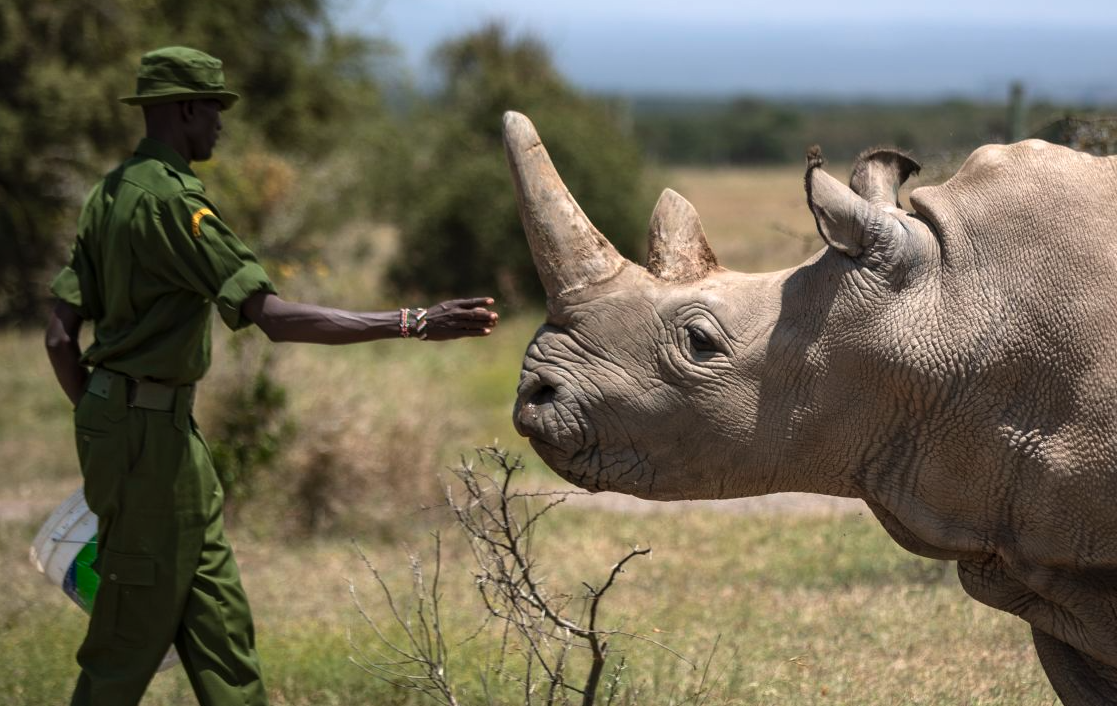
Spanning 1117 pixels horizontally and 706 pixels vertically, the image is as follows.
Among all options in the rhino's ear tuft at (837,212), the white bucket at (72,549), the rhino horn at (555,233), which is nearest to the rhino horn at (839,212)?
the rhino's ear tuft at (837,212)

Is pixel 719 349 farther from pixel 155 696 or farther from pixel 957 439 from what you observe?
pixel 155 696

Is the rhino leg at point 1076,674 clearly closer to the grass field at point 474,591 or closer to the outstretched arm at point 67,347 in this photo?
the grass field at point 474,591

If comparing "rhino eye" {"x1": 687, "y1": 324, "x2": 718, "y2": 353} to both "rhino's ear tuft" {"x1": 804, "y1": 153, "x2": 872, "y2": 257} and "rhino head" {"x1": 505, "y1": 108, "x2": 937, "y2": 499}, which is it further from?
"rhino's ear tuft" {"x1": 804, "y1": 153, "x2": 872, "y2": 257}

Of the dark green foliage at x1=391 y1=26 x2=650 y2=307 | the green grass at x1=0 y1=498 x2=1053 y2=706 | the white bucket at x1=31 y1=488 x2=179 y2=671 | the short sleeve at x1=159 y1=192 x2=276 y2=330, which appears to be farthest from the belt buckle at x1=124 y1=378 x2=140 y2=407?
the dark green foliage at x1=391 y1=26 x2=650 y2=307

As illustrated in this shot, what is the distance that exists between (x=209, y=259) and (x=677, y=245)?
135 cm

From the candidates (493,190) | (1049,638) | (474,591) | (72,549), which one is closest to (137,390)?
(72,549)

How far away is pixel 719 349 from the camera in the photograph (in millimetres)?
3533

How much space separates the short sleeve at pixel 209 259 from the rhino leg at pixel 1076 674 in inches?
91.5

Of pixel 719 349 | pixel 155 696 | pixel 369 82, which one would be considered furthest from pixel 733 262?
pixel 719 349

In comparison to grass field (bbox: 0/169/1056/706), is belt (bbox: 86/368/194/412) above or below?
above

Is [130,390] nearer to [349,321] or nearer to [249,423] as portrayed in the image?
[349,321]

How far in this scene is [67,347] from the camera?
4.43 metres

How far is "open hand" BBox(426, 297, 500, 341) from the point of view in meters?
3.89

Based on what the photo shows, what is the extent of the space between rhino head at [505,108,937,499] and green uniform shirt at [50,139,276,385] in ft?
3.16
